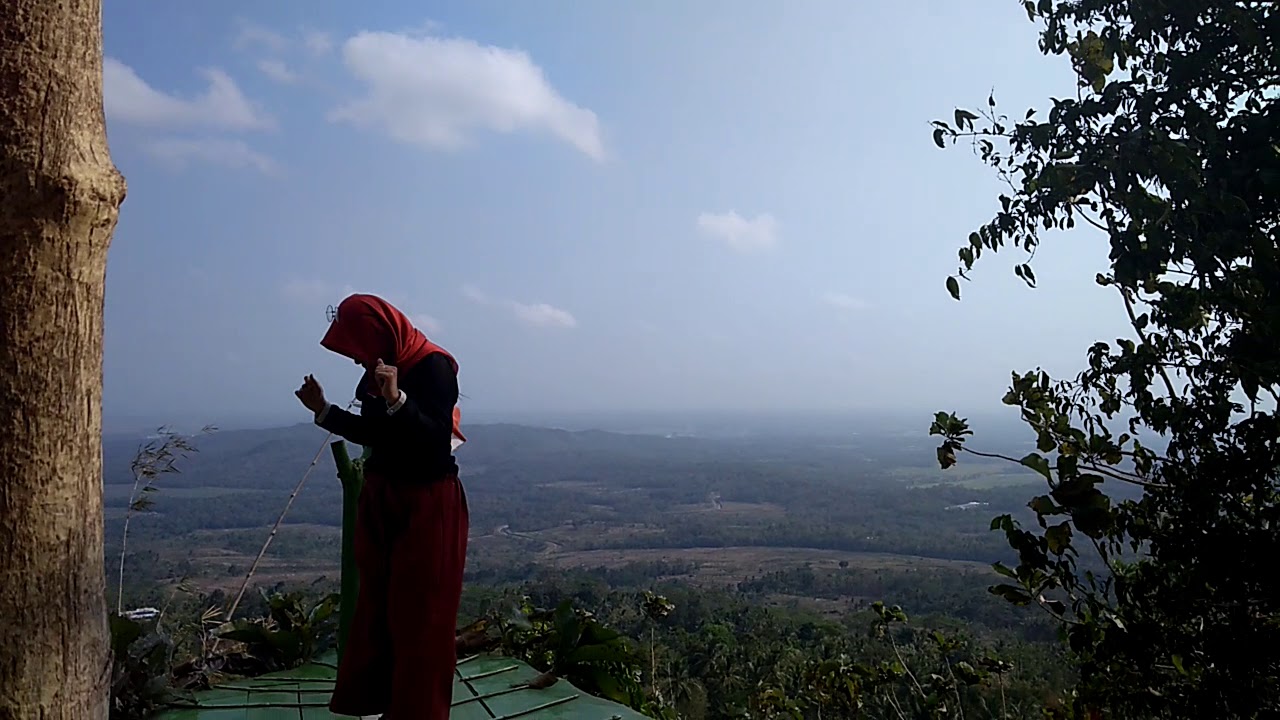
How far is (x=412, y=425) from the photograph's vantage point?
2.13 m

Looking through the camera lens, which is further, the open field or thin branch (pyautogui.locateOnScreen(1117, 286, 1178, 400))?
the open field

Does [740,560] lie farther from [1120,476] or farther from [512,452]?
[1120,476]

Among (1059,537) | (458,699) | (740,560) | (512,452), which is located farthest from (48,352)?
(512,452)

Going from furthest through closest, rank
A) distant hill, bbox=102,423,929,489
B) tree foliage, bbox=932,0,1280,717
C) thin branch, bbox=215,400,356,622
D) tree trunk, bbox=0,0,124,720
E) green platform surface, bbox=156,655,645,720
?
distant hill, bbox=102,423,929,489 → thin branch, bbox=215,400,356,622 → green platform surface, bbox=156,655,645,720 → tree foliage, bbox=932,0,1280,717 → tree trunk, bbox=0,0,124,720

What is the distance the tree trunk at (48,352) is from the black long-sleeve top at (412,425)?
1.01 meters

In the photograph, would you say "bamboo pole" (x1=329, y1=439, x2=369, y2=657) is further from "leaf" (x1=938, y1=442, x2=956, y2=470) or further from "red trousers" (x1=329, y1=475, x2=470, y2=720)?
"leaf" (x1=938, y1=442, x2=956, y2=470)

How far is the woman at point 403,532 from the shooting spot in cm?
220

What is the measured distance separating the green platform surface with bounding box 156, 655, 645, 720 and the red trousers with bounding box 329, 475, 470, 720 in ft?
1.34

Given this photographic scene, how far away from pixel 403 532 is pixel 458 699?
2.92 feet

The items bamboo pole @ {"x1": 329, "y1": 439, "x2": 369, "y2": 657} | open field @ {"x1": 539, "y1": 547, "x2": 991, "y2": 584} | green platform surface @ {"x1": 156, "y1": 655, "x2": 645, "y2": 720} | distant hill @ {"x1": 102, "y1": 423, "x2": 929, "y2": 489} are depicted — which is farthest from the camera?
open field @ {"x1": 539, "y1": 547, "x2": 991, "y2": 584}

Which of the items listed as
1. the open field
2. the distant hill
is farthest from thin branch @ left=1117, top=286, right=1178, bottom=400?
the open field

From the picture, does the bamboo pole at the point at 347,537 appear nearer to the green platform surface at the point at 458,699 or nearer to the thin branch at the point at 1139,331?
the green platform surface at the point at 458,699

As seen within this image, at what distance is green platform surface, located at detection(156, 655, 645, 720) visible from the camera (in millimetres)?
2625

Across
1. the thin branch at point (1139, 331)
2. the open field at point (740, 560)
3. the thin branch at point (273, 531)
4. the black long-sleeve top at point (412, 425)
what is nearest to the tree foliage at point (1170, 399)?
the thin branch at point (1139, 331)
